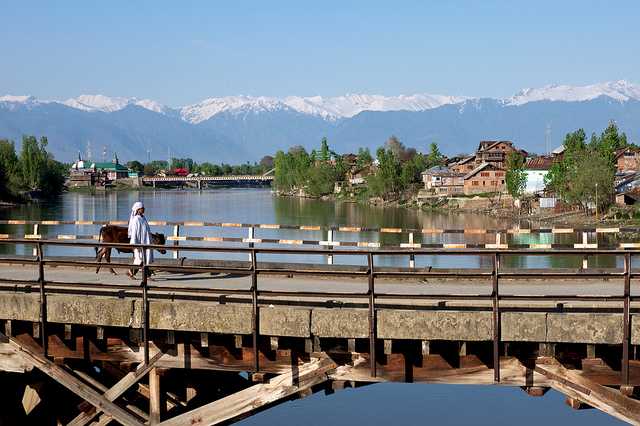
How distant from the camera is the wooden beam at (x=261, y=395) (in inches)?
510

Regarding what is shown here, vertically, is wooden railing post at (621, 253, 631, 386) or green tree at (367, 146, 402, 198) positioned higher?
green tree at (367, 146, 402, 198)

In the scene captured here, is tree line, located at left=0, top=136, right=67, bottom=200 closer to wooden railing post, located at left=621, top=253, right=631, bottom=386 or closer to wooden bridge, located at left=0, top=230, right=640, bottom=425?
wooden bridge, located at left=0, top=230, right=640, bottom=425

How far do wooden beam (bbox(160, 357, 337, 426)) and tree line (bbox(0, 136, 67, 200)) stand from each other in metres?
143

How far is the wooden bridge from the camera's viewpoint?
12.4 metres

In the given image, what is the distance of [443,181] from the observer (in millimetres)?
178250

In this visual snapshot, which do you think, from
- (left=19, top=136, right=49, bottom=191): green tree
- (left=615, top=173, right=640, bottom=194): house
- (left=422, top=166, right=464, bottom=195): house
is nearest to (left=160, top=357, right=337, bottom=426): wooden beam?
(left=615, top=173, right=640, bottom=194): house

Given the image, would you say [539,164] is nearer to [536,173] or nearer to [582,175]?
[536,173]

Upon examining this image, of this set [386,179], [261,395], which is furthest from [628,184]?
[261,395]

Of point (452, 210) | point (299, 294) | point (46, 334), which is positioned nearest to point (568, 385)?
point (299, 294)

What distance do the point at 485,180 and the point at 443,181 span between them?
10.3 meters

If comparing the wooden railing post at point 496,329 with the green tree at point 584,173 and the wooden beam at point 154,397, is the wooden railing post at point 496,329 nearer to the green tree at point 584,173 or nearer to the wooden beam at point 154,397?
the wooden beam at point 154,397

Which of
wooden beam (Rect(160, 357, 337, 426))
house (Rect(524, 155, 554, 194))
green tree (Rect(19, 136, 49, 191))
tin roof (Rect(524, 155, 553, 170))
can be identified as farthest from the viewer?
green tree (Rect(19, 136, 49, 191))

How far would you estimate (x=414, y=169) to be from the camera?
632 ft

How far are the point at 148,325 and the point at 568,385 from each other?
18.8ft
